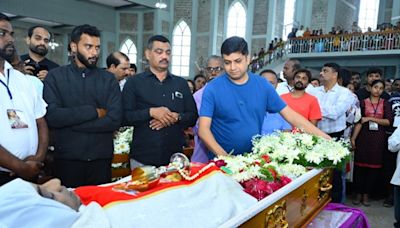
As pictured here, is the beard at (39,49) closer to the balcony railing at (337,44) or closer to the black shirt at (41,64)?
the black shirt at (41,64)

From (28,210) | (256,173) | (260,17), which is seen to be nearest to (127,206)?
(28,210)

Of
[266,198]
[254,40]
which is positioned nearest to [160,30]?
[254,40]

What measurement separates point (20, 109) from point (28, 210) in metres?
1.33

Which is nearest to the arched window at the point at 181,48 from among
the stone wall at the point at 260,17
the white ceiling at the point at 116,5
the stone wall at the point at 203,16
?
A: the stone wall at the point at 203,16

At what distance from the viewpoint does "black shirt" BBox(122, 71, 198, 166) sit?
2803mm

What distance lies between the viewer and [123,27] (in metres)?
19.1

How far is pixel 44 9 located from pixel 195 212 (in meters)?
16.4

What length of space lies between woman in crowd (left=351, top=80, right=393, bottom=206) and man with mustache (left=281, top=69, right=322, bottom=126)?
136cm

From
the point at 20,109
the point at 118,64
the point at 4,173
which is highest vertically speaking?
the point at 118,64

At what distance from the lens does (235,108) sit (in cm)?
262

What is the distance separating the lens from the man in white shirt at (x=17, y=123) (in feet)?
6.64

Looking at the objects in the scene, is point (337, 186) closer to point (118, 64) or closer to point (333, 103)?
point (333, 103)

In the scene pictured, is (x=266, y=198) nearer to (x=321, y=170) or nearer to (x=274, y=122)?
(x=321, y=170)

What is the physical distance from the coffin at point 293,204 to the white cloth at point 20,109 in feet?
4.53
